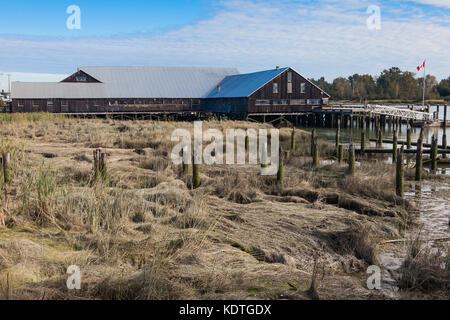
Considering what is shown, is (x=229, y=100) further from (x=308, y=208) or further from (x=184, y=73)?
(x=308, y=208)

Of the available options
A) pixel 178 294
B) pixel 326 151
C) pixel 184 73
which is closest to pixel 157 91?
pixel 184 73

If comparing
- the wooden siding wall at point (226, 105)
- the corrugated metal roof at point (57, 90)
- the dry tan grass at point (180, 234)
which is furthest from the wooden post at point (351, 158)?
the corrugated metal roof at point (57, 90)

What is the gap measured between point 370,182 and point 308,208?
11.6ft

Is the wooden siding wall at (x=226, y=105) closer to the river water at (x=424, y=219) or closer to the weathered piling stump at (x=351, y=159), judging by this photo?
the river water at (x=424, y=219)

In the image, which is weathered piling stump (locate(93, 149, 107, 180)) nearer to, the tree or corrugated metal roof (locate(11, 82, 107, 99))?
corrugated metal roof (locate(11, 82, 107, 99))

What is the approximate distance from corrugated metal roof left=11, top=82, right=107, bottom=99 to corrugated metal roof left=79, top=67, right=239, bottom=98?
5.15 ft

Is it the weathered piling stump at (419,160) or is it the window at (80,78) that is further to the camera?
the window at (80,78)

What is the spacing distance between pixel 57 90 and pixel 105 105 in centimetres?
550

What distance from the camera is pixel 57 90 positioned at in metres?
48.9

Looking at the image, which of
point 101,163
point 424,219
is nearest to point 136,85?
point 101,163

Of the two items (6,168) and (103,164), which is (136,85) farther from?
(6,168)

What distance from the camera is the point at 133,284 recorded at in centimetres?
520

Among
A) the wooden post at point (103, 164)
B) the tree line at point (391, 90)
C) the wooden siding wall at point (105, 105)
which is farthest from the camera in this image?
the tree line at point (391, 90)

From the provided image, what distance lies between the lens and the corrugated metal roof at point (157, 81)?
2032 inches
